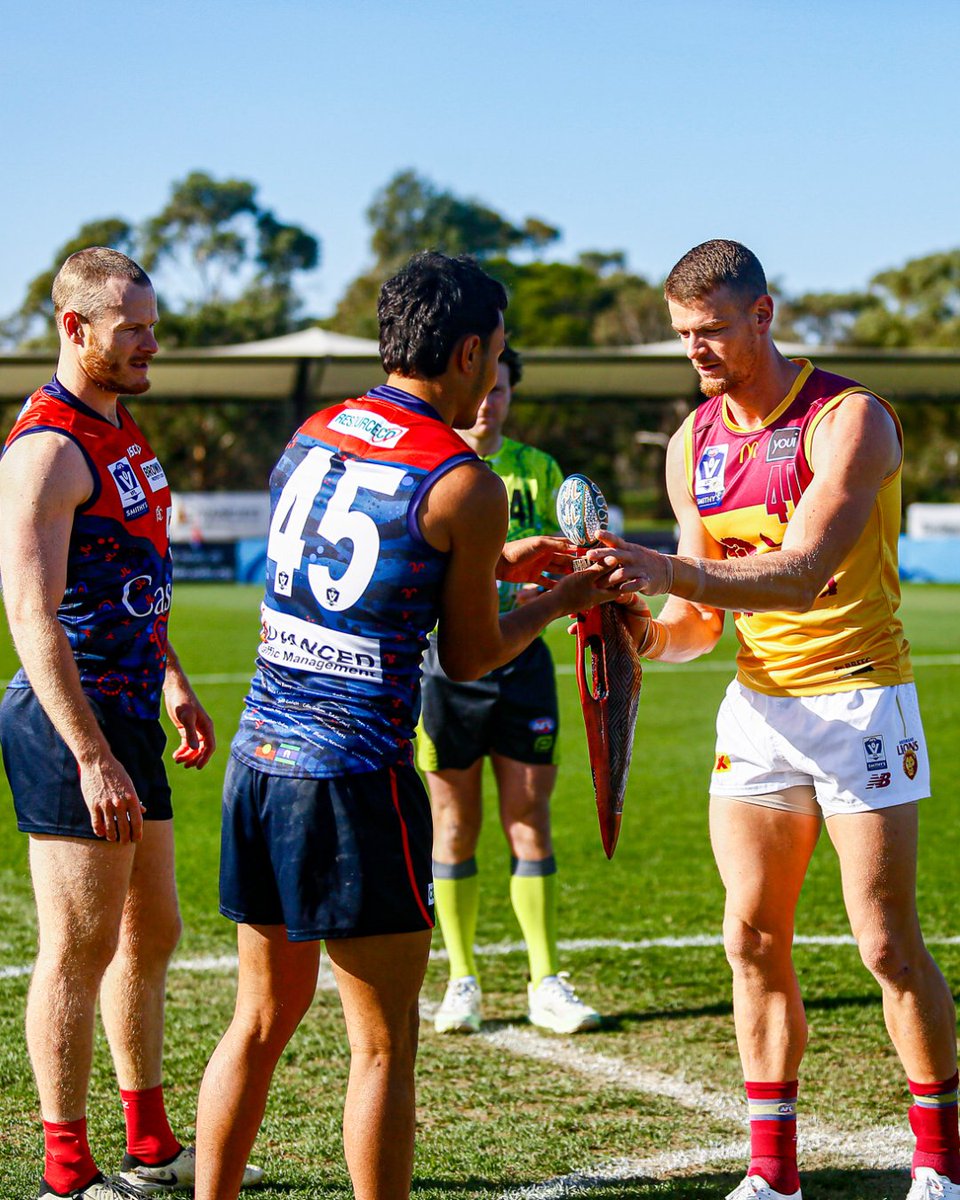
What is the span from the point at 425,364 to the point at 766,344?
1136 mm

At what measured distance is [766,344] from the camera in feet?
12.1

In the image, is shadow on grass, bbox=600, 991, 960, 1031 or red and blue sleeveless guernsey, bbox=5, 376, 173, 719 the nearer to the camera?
red and blue sleeveless guernsey, bbox=5, 376, 173, 719

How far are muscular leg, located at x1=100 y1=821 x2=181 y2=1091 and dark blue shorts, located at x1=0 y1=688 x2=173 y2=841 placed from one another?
262 millimetres

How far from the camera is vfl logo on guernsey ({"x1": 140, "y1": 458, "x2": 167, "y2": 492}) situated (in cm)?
368

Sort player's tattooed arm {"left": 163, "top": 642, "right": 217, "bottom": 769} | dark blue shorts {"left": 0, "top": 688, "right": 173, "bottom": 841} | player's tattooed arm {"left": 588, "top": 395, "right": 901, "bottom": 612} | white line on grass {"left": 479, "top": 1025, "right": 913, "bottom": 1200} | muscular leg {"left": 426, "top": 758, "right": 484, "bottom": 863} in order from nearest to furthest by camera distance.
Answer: player's tattooed arm {"left": 588, "top": 395, "right": 901, "bottom": 612} → dark blue shorts {"left": 0, "top": 688, "right": 173, "bottom": 841} → white line on grass {"left": 479, "top": 1025, "right": 913, "bottom": 1200} → player's tattooed arm {"left": 163, "top": 642, "right": 217, "bottom": 769} → muscular leg {"left": 426, "top": 758, "right": 484, "bottom": 863}

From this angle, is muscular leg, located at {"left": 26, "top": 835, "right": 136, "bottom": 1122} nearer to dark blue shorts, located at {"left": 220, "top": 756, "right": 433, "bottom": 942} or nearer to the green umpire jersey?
dark blue shorts, located at {"left": 220, "top": 756, "right": 433, "bottom": 942}

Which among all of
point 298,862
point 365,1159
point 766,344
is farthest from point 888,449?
point 365,1159

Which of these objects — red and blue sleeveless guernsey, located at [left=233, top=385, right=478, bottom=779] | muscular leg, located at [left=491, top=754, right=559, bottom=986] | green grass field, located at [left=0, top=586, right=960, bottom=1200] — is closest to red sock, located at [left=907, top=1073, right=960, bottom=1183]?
green grass field, located at [left=0, top=586, right=960, bottom=1200]

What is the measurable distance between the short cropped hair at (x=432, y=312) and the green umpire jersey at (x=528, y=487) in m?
2.42

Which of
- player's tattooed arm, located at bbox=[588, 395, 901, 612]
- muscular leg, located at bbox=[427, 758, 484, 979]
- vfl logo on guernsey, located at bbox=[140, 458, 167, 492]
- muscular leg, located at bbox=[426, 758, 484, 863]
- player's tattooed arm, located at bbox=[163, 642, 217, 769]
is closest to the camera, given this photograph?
player's tattooed arm, located at bbox=[588, 395, 901, 612]

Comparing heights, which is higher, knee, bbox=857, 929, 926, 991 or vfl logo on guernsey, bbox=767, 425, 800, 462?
vfl logo on guernsey, bbox=767, 425, 800, 462

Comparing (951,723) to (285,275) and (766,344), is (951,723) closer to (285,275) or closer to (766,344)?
(766,344)

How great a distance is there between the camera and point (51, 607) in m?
3.33

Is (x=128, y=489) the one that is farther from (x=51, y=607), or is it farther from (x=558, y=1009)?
(x=558, y=1009)
